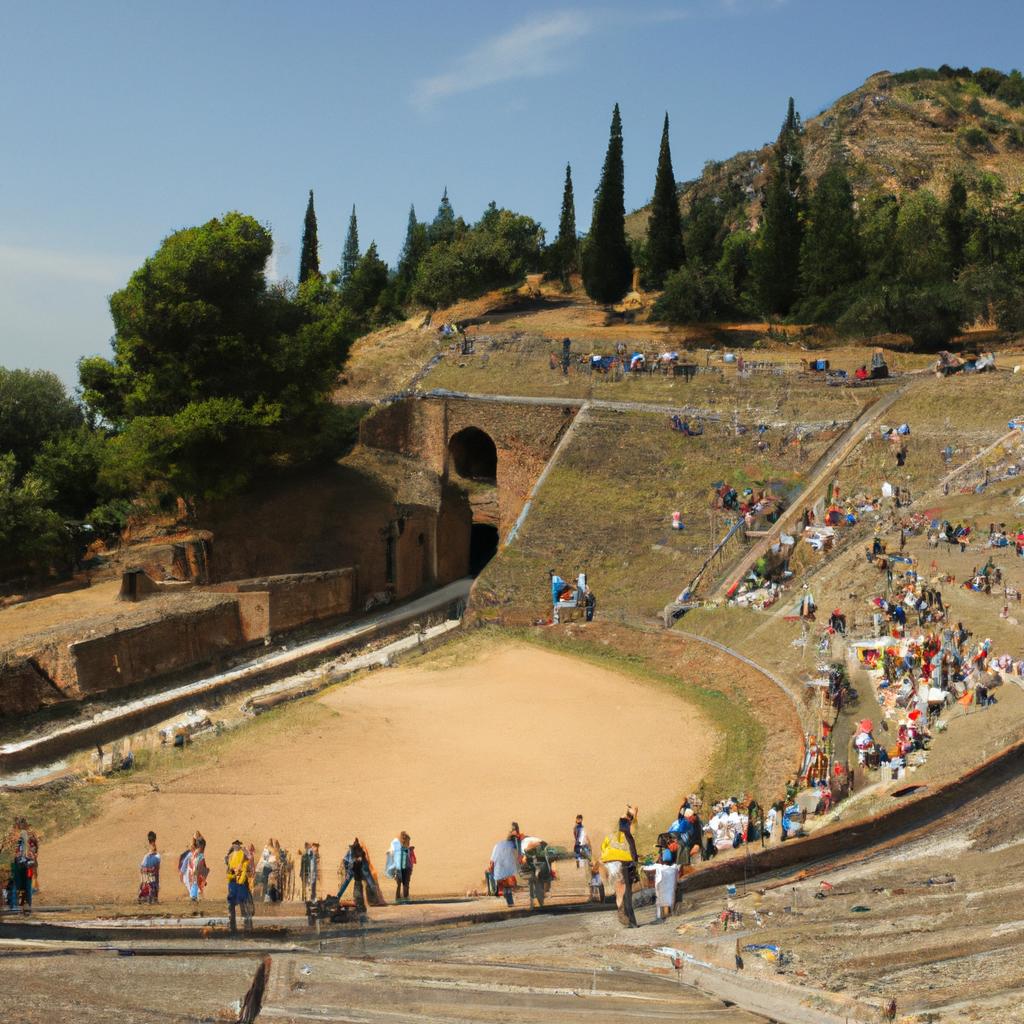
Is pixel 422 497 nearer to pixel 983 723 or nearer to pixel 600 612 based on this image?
pixel 600 612

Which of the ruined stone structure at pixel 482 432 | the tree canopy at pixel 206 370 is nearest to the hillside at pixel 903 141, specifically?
the ruined stone structure at pixel 482 432

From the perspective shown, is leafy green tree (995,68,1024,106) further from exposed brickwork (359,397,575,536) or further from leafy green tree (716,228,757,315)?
exposed brickwork (359,397,575,536)

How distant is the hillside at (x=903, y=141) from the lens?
7025cm

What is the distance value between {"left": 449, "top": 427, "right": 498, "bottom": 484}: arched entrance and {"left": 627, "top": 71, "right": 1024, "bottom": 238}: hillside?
31588 millimetres

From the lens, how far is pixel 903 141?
73375mm

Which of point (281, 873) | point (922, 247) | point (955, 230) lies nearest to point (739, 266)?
point (922, 247)

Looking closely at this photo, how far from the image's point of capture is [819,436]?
35.2m

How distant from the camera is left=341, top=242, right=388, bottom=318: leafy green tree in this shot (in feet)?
201

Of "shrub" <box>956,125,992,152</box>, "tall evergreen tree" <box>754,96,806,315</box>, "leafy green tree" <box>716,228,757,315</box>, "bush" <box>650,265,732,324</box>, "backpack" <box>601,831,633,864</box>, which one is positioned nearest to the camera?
"backpack" <box>601,831,633,864</box>

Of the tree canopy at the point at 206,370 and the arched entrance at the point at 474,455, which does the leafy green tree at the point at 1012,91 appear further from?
the tree canopy at the point at 206,370

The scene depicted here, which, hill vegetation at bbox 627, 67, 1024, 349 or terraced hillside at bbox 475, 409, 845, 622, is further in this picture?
hill vegetation at bbox 627, 67, 1024, 349

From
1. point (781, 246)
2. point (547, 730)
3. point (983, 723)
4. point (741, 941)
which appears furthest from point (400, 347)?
point (741, 941)

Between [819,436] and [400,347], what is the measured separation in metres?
17.0

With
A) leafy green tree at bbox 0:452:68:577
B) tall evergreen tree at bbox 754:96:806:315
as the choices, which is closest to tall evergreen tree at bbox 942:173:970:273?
tall evergreen tree at bbox 754:96:806:315
